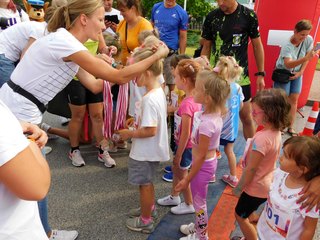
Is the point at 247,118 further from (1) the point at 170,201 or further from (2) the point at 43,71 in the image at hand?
(2) the point at 43,71

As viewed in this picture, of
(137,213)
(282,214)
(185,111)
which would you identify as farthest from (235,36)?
(282,214)

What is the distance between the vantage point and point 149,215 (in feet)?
8.49

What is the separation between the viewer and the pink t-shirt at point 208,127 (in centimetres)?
207

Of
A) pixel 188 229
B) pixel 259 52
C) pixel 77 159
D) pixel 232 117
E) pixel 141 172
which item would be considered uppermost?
pixel 259 52

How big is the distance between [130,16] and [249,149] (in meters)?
2.59

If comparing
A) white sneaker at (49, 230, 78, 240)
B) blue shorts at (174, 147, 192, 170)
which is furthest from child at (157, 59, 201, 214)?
white sneaker at (49, 230, 78, 240)

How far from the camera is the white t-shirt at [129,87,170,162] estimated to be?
2264mm

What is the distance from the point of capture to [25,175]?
89 centimetres

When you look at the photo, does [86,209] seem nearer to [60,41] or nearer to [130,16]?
[60,41]

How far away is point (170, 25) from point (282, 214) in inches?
Result: 153

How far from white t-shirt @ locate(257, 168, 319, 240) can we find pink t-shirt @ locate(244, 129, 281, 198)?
10.4 inches

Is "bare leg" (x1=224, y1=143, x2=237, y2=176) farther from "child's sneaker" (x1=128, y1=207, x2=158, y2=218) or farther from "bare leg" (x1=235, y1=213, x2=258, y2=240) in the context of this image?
"bare leg" (x1=235, y1=213, x2=258, y2=240)

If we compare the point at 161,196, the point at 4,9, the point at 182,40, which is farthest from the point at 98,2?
the point at 182,40

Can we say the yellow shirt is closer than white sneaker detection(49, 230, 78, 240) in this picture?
No
